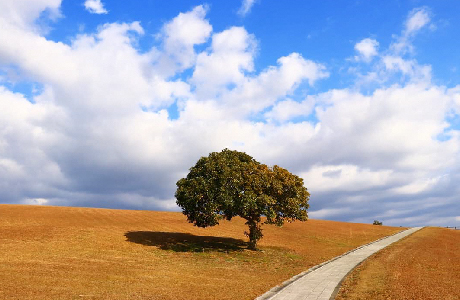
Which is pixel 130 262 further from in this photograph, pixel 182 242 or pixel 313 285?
pixel 313 285

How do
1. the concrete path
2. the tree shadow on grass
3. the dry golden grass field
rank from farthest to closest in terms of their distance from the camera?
the tree shadow on grass
the dry golden grass field
the concrete path

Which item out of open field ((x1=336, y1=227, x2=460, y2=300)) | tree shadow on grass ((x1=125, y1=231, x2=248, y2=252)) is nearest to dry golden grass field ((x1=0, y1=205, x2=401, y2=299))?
tree shadow on grass ((x1=125, y1=231, x2=248, y2=252))

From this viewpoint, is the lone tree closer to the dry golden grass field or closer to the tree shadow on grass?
the tree shadow on grass

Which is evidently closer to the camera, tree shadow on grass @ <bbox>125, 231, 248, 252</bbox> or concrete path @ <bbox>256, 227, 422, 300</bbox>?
concrete path @ <bbox>256, 227, 422, 300</bbox>

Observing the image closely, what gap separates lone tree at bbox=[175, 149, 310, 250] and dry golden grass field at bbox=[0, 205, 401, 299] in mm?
4384

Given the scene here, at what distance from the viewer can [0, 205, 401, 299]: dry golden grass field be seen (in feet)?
62.6

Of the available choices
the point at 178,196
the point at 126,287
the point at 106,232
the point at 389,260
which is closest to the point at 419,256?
the point at 389,260

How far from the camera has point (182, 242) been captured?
1649 inches

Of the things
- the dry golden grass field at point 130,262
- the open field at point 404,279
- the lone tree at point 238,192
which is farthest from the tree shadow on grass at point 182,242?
the open field at point 404,279

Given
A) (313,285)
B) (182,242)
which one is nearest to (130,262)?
(182,242)

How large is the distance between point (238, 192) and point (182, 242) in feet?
35.1

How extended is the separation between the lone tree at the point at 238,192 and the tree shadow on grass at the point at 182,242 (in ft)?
9.35

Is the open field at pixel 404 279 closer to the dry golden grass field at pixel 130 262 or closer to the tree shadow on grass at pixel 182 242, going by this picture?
the dry golden grass field at pixel 130 262

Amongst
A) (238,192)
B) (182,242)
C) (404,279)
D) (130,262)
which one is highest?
(238,192)
